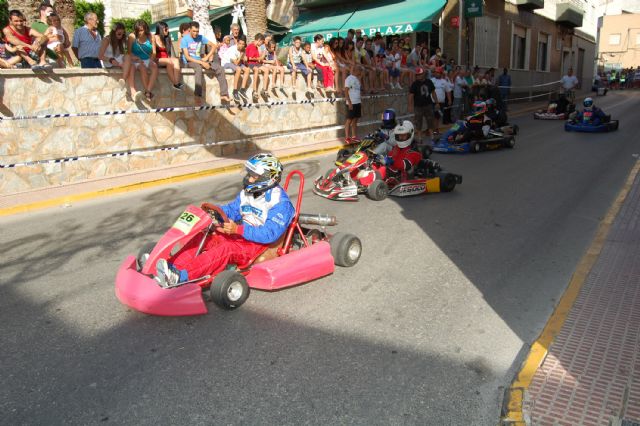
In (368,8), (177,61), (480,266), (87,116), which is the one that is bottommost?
(480,266)

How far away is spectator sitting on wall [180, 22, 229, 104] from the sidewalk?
1.51m

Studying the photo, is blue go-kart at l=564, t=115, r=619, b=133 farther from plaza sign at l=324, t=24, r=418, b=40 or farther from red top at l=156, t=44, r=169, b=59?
red top at l=156, t=44, r=169, b=59

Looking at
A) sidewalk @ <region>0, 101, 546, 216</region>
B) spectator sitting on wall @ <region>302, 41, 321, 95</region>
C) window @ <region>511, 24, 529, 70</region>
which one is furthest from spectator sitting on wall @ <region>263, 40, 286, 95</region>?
window @ <region>511, 24, 529, 70</region>

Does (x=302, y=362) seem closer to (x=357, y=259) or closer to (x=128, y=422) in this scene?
(x=128, y=422)

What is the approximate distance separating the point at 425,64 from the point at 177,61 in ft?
33.4

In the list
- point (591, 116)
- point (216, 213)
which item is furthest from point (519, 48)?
point (216, 213)

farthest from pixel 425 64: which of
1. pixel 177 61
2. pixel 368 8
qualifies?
pixel 177 61

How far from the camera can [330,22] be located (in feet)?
74.5

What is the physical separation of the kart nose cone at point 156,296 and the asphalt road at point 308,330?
139 millimetres

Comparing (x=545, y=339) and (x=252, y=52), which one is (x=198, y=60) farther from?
(x=545, y=339)

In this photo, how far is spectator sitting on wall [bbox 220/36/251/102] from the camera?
1150 cm

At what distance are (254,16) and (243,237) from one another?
12249 mm

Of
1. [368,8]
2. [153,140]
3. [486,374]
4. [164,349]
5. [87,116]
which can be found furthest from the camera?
[368,8]

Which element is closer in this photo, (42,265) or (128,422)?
(128,422)
